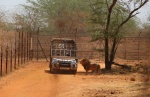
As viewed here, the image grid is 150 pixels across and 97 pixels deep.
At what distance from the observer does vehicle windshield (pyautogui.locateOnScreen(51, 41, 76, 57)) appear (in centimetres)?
2594

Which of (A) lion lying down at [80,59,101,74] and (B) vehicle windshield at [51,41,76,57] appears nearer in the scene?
(A) lion lying down at [80,59,101,74]

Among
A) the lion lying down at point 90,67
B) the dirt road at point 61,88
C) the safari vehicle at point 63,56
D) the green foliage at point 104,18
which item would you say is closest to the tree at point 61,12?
the green foliage at point 104,18

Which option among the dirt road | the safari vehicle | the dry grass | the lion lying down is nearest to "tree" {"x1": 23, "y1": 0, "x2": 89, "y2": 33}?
the dry grass

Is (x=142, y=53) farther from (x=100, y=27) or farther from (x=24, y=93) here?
(x=24, y=93)

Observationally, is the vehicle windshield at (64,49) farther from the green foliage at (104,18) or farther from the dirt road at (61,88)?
the dirt road at (61,88)

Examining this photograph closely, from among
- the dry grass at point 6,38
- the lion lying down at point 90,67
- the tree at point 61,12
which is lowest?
the lion lying down at point 90,67

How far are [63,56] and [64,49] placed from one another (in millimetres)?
795

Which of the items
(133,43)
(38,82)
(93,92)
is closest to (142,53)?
(133,43)

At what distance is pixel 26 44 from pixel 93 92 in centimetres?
1854

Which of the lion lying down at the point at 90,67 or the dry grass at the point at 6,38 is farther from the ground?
the dry grass at the point at 6,38

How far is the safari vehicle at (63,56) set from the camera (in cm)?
2434

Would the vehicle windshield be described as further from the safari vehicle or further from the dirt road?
the dirt road

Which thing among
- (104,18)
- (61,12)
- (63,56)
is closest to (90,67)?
(63,56)

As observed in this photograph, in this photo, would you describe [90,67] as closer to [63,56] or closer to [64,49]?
[63,56]
